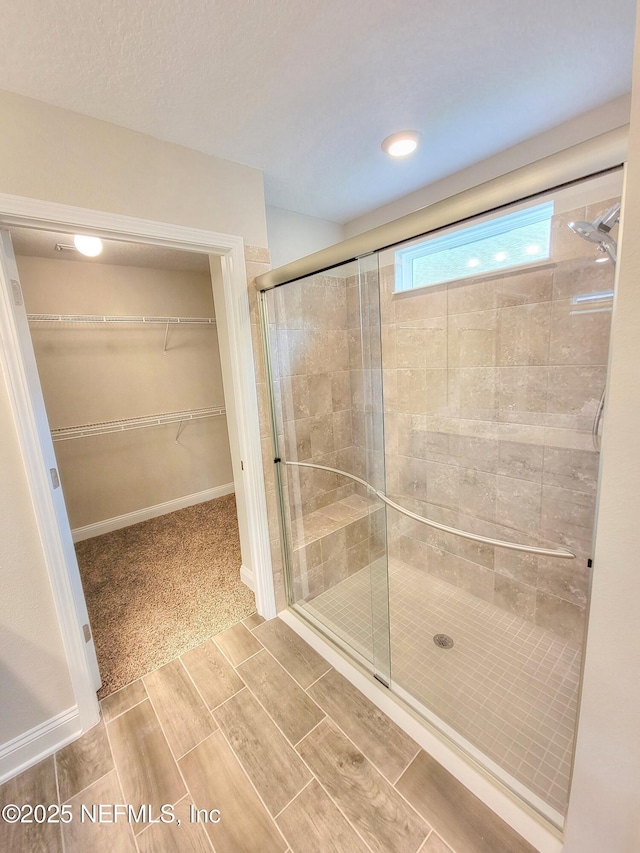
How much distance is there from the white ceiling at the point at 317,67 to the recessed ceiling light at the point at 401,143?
1.4 inches

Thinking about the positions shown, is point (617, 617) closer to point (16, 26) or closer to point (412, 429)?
point (412, 429)

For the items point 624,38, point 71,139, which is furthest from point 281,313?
point 624,38

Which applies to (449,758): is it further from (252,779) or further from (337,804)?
(252,779)

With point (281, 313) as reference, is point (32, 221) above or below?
above

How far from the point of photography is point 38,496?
4.22 feet

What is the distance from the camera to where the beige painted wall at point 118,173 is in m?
1.16

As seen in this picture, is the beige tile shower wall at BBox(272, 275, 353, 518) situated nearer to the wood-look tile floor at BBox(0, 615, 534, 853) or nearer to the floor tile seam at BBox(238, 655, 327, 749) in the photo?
the floor tile seam at BBox(238, 655, 327, 749)

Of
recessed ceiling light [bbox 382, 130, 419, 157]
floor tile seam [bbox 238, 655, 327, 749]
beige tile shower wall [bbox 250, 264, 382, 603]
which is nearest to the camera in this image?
floor tile seam [bbox 238, 655, 327, 749]

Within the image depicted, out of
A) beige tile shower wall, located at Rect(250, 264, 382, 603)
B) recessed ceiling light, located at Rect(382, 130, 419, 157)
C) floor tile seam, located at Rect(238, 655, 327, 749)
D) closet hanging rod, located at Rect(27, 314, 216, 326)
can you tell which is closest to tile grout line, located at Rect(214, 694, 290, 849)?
floor tile seam, located at Rect(238, 655, 327, 749)

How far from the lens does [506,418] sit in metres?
1.81

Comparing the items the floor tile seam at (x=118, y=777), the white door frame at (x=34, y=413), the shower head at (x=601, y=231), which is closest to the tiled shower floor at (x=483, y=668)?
the white door frame at (x=34, y=413)

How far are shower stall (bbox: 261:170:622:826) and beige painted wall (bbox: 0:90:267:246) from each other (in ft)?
1.61

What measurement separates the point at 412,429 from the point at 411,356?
481mm

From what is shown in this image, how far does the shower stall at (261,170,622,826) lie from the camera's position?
4.76 ft
